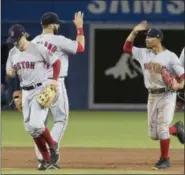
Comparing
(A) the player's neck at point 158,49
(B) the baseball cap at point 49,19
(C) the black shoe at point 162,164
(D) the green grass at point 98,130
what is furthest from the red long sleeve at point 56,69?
(D) the green grass at point 98,130

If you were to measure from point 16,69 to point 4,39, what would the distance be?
9116 millimetres

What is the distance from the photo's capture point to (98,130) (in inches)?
529

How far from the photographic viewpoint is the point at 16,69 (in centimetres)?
839

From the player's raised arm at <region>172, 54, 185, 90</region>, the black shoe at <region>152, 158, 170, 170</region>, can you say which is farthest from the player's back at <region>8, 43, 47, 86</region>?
the black shoe at <region>152, 158, 170, 170</region>

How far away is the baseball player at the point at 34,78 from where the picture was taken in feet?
27.0

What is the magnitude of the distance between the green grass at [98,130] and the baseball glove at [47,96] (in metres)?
2.93

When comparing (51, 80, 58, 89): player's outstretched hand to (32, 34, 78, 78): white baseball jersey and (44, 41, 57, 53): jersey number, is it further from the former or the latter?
(44, 41, 57, 53): jersey number

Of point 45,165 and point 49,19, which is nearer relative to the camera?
point 45,165

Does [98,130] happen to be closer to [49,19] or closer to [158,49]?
[158,49]

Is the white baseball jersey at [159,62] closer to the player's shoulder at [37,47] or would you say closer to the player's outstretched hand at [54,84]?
the player's outstretched hand at [54,84]

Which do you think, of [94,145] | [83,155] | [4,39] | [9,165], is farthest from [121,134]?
[4,39]

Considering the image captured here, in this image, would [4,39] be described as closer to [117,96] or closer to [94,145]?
[117,96]

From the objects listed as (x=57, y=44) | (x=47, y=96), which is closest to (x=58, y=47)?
(x=57, y=44)

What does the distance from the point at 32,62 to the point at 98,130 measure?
17.6ft
